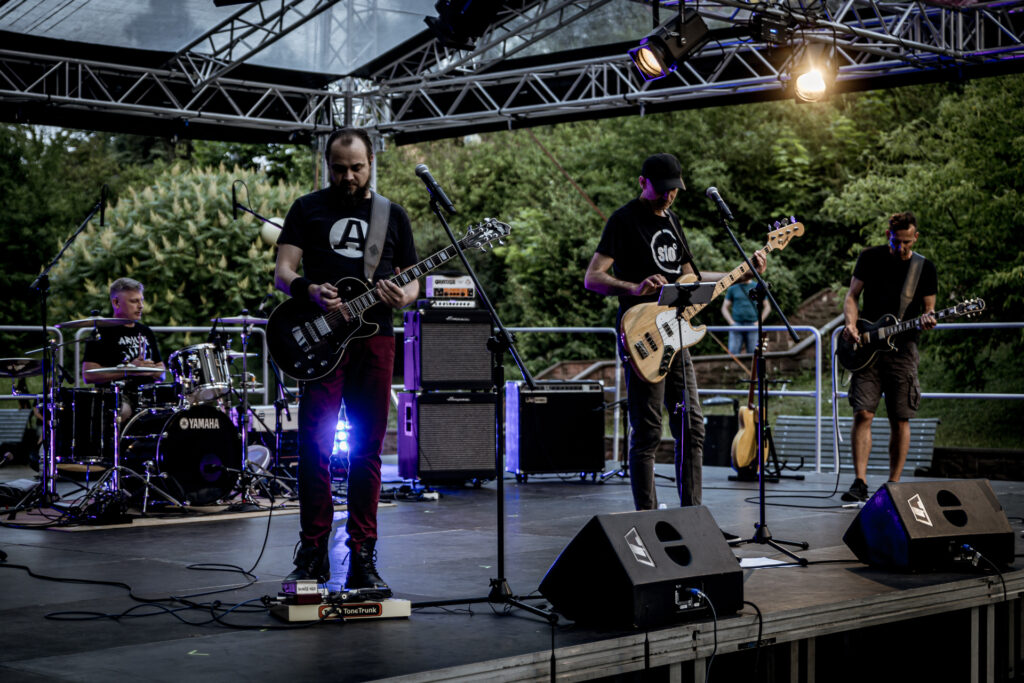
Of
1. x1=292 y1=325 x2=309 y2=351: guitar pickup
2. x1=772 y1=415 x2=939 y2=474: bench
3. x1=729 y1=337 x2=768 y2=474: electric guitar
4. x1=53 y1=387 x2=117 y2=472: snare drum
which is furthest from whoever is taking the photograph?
x1=772 y1=415 x2=939 y2=474: bench

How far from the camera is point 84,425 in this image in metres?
6.82

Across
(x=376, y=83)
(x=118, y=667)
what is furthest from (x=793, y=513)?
(x=376, y=83)

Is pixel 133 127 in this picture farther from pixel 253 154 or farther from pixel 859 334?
pixel 253 154

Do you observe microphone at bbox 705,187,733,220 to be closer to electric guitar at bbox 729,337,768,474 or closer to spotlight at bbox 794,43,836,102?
electric guitar at bbox 729,337,768,474

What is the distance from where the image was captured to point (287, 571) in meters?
4.89

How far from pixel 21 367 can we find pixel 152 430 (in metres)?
0.96

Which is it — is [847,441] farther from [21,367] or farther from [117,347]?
[21,367]

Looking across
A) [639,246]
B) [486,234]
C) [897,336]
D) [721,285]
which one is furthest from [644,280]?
[897,336]

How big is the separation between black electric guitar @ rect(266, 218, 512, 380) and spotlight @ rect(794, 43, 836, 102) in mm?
6312

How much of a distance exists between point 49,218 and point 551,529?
20918 mm

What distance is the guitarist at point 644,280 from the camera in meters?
5.11

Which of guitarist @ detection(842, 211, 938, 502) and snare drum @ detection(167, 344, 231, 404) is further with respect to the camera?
snare drum @ detection(167, 344, 231, 404)

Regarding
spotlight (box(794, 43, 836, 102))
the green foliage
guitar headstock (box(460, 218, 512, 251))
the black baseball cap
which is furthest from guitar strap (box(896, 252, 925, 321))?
the green foliage

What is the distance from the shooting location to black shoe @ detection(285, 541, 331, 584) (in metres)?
3.97
